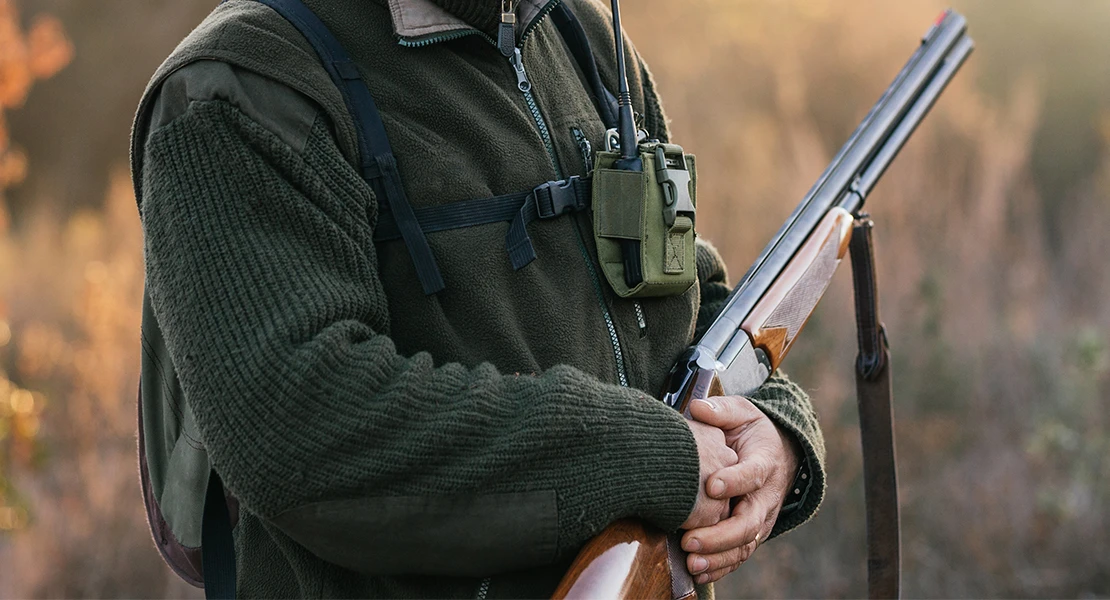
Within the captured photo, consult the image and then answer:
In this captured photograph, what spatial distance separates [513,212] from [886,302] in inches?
175

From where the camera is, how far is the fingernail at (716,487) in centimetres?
173

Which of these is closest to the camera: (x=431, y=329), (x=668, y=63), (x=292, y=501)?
(x=292, y=501)

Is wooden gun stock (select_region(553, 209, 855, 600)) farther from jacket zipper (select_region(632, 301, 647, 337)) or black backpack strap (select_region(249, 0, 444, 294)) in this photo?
black backpack strap (select_region(249, 0, 444, 294))

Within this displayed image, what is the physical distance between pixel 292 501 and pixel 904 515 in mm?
4243

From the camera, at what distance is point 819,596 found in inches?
188

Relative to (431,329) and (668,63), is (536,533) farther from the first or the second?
(668,63)

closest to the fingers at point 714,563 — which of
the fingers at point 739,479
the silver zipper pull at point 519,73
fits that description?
the fingers at point 739,479

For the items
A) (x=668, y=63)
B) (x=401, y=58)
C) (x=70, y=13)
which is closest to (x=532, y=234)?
(x=401, y=58)

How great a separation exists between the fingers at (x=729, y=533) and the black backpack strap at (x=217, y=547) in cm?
77

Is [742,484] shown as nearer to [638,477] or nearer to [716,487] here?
[716,487]

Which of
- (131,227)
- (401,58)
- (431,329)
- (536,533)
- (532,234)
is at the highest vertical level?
(401,58)

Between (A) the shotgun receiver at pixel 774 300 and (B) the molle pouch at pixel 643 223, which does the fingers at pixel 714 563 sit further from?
(B) the molle pouch at pixel 643 223

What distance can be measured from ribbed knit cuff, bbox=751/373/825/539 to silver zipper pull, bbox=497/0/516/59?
84cm

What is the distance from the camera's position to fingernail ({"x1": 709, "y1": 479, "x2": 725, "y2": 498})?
1.73m
